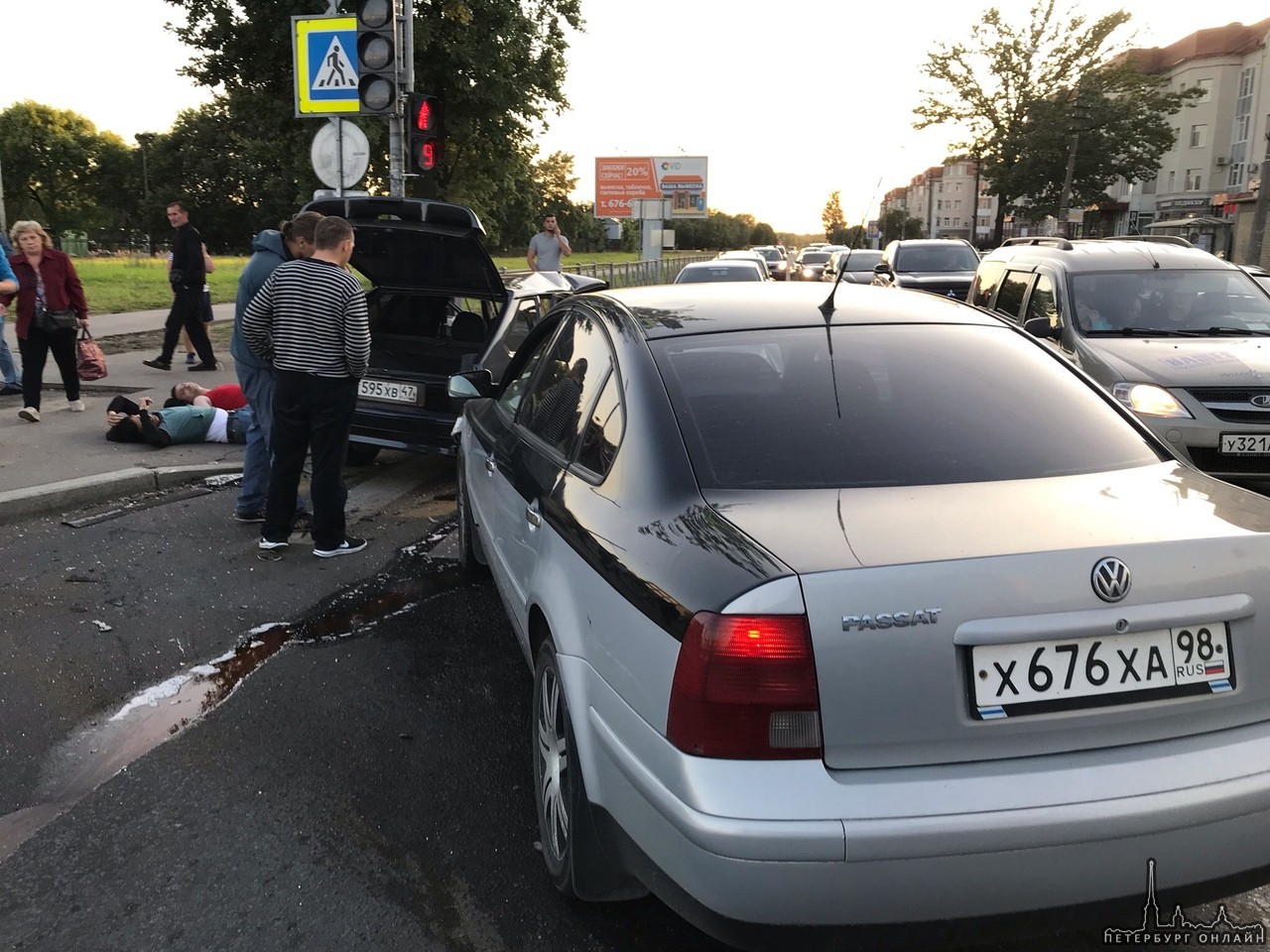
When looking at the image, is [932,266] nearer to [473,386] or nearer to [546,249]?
[546,249]

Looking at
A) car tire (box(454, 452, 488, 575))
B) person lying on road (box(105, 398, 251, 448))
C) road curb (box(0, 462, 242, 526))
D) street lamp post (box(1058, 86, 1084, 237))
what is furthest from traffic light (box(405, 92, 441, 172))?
street lamp post (box(1058, 86, 1084, 237))

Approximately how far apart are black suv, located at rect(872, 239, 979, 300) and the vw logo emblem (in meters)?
18.3

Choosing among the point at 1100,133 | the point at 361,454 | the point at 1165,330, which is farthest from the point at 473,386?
the point at 1100,133

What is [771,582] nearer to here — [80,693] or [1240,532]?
[1240,532]

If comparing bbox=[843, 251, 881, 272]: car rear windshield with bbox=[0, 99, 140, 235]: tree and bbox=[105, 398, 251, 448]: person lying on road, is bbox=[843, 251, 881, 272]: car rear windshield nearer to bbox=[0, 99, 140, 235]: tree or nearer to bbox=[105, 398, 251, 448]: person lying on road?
bbox=[105, 398, 251, 448]: person lying on road

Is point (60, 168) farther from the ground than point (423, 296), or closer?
farther from the ground

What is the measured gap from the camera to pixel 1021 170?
160ft

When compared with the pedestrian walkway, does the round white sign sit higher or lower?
→ higher

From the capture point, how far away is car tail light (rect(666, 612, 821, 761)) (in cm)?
215

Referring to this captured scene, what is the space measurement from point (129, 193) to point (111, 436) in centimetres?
10410

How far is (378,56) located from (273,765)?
8.17m

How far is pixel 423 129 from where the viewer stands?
35.7 ft

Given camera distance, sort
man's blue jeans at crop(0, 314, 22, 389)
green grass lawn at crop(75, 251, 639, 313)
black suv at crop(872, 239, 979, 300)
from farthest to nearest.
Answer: green grass lawn at crop(75, 251, 639, 313), black suv at crop(872, 239, 979, 300), man's blue jeans at crop(0, 314, 22, 389)

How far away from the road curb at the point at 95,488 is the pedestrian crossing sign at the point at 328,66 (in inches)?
175
